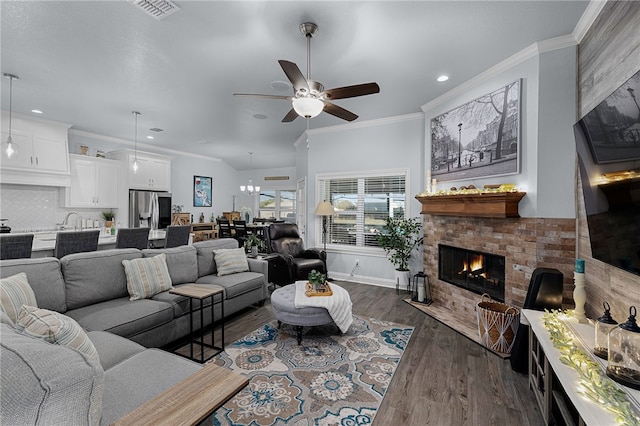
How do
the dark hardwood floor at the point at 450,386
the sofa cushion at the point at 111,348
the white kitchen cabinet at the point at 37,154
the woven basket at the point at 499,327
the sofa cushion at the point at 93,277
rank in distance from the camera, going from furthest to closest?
1. the white kitchen cabinet at the point at 37,154
2. the woven basket at the point at 499,327
3. the sofa cushion at the point at 93,277
4. the dark hardwood floor at the point at 450,386
5. the sofa cushion at the point at 111,348

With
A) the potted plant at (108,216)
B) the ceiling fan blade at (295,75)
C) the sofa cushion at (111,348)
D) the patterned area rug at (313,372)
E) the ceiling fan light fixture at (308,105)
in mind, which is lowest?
the patterned area rug at (313,372)

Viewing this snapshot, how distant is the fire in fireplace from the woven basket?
A: 1.35 feet

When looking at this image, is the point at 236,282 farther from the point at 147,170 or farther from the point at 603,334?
the point at 147,170

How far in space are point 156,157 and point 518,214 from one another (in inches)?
291

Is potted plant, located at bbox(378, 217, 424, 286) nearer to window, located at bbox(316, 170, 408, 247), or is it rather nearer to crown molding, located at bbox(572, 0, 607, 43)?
window, located at bbox(316, 170, 408, 247)

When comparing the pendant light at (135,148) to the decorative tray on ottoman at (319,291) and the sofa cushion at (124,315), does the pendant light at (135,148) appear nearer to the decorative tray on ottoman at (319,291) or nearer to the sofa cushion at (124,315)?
the sofa cushion at (124,315)

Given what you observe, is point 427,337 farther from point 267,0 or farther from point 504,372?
point 267,0

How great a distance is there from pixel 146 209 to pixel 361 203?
4.91m

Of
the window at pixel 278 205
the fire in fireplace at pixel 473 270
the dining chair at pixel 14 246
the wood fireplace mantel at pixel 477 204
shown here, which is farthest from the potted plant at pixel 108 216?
the fire in fireplace at pixel 473 270

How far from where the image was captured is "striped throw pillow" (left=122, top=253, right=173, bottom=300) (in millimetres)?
2783

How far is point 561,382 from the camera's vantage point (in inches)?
57.8

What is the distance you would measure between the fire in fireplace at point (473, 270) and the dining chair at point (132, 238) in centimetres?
422

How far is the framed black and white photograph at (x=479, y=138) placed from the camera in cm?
302

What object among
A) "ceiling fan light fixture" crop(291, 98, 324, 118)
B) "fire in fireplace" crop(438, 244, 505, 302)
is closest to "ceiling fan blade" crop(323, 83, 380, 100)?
"ceiling fan light fixture" crop(291, 98, 324, 118)
